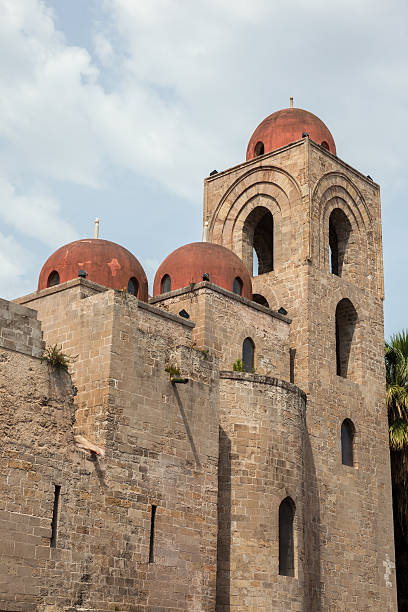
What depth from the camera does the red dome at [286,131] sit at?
81.9 feet

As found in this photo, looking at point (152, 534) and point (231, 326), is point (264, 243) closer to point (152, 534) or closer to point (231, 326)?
point (231, 326)

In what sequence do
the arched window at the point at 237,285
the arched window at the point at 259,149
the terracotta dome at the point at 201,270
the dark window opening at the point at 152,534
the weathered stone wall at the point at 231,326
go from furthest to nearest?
1. the arched window at the point at 259,149
2. the arched window at the point at 237,285
3. the terracotta dome at the point at 201,270
4. the weathered stone wall at the point at 231,326
5. the dark window opening at the point at 152,534

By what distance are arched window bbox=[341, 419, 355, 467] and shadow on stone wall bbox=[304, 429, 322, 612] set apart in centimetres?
172

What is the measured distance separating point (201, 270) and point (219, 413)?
4.93m

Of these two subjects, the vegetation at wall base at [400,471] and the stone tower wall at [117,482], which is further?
the vegetation at wall base at [400,471]

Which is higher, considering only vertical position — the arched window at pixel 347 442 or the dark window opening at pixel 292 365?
the dark window opening at pixel 292 365

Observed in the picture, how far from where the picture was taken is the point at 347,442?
72.5 feet

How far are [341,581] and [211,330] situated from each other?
6882 mm

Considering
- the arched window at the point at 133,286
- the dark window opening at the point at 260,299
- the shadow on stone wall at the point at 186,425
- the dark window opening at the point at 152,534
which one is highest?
the dark window opening at the point at 260,299

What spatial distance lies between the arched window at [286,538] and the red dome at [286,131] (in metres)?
11.6

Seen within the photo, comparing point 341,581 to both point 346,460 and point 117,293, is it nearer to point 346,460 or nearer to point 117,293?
point 346,460

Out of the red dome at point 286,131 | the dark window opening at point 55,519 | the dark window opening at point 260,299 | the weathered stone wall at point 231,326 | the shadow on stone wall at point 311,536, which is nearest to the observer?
the dark window opening at point 55,519

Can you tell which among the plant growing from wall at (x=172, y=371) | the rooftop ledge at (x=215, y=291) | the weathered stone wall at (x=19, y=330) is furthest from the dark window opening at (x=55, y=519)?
the rooftop ledge at (x=215, y=291)

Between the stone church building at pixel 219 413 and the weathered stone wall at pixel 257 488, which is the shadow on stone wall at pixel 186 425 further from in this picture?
the weathered stone wall at pixel 257 488
